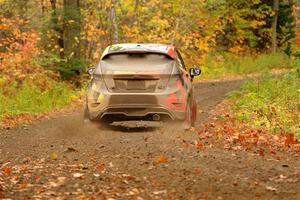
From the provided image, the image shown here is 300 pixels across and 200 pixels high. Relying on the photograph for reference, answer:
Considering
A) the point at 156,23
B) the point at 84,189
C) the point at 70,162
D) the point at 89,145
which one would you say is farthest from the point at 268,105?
the point at 156,23

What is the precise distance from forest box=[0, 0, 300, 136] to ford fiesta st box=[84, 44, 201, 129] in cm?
216

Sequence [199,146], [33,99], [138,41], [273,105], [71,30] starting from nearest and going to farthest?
[199,146] < [273,105] < [33,99] < [71,30] < [138,41]

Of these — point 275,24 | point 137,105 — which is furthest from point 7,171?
point 275,24

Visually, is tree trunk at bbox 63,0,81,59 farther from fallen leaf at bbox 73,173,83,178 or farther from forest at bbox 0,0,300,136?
fallen leaf at bbox 73,173,83,178

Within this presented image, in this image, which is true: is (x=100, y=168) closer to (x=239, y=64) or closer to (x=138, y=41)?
(x=138, y=41)

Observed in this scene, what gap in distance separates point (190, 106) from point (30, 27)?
13189mm

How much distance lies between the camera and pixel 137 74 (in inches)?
447

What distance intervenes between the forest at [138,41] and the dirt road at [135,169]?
117 inches

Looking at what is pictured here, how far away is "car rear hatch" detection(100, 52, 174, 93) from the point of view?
11.4m

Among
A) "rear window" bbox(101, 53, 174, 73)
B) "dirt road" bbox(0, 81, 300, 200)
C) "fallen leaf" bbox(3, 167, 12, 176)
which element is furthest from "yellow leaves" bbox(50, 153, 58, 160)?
"rear window" bbox(101, 53, 174, 73)

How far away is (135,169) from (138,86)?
3.43 meters

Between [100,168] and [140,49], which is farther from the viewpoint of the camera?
[140,49]

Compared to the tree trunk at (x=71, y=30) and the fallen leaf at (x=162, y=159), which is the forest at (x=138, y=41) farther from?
the fallen leaf at (x=162, y=159)

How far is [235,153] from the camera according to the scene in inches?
379
